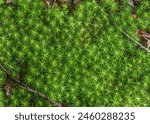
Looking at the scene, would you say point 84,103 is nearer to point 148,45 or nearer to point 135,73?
point 135,73

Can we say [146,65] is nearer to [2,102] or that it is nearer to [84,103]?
[84,103]

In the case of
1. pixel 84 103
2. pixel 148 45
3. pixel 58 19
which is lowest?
pixel 84 103

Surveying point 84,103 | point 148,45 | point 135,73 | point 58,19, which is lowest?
point 84,103

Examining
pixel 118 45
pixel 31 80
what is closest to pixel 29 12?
pixel 31 80

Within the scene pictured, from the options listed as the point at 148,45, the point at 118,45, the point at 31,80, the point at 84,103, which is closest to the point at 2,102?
the point at 31,80

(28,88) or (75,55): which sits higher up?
(75,55)

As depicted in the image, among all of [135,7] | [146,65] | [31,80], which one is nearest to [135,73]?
[146,65]

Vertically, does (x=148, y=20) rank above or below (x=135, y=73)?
above

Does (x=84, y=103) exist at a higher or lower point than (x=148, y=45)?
lower
